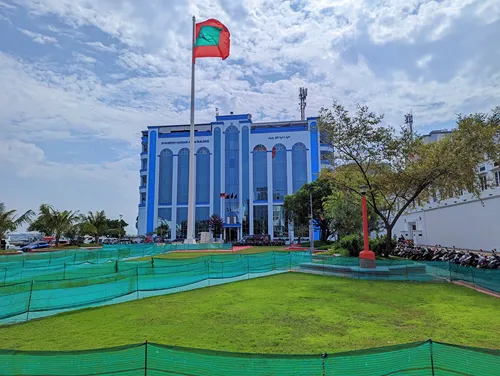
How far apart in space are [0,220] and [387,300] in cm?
3800

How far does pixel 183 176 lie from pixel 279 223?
20445mm

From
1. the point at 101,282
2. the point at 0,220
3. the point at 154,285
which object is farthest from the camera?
the point at 0,220

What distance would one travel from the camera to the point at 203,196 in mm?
65000

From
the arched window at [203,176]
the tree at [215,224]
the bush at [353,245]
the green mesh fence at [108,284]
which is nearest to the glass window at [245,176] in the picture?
the tree at [215,224]

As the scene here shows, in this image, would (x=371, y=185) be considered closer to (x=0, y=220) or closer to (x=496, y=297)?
(x=496, y=297)

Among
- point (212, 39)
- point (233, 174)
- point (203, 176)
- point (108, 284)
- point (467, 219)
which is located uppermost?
point (212, 39)

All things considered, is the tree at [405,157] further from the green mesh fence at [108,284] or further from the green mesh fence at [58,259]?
the green mesh fence at [58,259]

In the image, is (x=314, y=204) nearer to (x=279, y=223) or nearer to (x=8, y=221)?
(x=279, y=223)

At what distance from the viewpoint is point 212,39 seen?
3788 cm

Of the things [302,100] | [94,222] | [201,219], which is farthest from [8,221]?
[302,100]

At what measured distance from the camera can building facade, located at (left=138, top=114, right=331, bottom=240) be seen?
206 ft

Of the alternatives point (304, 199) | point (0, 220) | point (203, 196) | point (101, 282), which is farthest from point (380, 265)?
point (203, 196)

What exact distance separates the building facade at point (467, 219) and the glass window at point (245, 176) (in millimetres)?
28174

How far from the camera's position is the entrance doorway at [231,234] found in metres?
63.7
